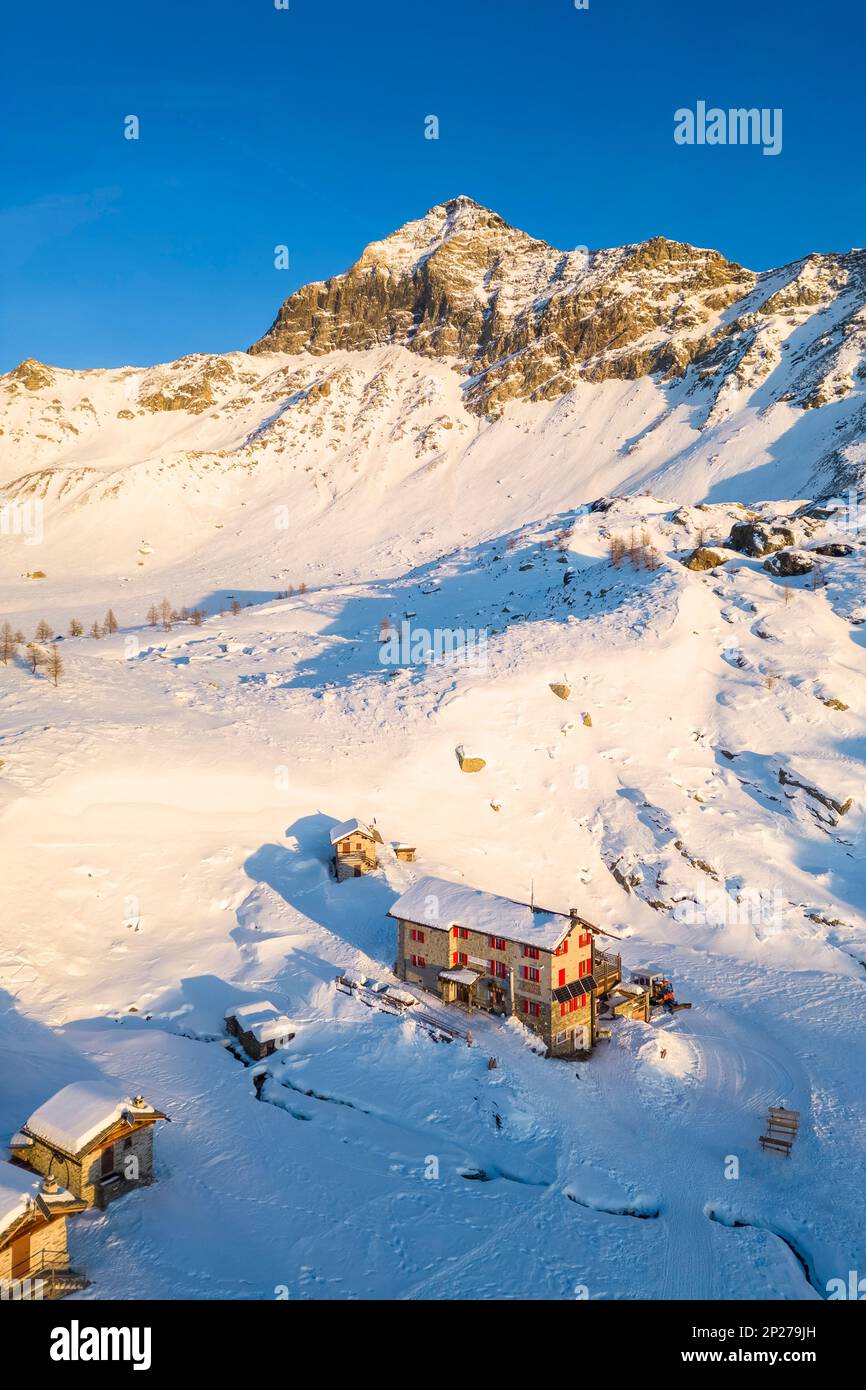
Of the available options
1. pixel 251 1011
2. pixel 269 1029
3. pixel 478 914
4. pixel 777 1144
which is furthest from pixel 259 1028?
pixel 777 1144

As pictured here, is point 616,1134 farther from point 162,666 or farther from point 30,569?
point 30,569

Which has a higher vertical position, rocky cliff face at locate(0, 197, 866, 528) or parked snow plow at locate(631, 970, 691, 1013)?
rocky cliff face at locate(0, 197, 866, 528)

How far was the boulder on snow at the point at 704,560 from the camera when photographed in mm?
73188

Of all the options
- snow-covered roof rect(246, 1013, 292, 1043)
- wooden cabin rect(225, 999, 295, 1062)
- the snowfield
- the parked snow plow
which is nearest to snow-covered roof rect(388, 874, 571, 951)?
the snowfield

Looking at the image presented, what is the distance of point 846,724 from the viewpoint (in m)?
52.3

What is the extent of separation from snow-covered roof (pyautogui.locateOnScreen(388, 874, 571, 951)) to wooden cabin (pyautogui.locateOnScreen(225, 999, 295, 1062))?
22.0 feet

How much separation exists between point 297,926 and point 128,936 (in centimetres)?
736

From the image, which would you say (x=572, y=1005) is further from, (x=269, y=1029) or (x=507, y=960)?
(x=269, y=1029)

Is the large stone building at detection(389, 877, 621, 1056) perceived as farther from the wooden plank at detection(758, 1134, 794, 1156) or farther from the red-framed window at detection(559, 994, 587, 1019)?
the wooden plank at detection(758, 1134, 794, 1156)

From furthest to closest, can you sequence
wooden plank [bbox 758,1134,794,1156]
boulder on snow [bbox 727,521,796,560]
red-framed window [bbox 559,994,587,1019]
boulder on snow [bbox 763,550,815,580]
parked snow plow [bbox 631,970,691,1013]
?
boulder on snow [bbox 727,521,796,560], boulder on snow [bbox 763,550,815,580], parked snow plow [bbox 631,970,691,1013], red-framed window [bbox 559,994,587,1019], wooden plank [bbox 758,1134,794,1156]

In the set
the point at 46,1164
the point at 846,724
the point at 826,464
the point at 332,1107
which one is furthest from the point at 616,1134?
the point at 826,464

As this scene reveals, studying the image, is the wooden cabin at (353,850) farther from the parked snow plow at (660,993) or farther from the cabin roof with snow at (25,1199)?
the cabin roof with snow at (25,1199)

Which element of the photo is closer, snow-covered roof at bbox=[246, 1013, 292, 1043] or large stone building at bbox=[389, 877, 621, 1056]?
snow-covered roof at bbox=[246, 1013, 292, 1043]

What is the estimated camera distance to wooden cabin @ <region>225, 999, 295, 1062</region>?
25719mm
